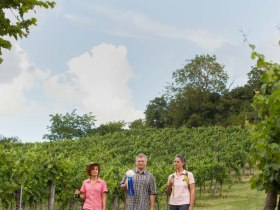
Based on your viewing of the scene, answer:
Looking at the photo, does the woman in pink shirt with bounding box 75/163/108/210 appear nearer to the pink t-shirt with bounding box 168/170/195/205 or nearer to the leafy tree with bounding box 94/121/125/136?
the pink t-shirt with bounding box 168/170/195/205

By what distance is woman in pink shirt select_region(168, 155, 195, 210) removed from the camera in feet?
27.1

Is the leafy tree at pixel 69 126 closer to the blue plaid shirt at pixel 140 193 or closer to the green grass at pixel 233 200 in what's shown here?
the green grass at pixel 233 200

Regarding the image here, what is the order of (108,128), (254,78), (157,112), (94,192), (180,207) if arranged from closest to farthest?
(180,207) < (94,192) < (254,78) < (157,112) < (108,128)

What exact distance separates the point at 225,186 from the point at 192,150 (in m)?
10.5

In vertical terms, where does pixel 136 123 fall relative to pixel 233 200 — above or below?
above

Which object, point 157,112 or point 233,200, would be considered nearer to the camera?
point 233,200

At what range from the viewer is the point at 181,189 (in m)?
8.31

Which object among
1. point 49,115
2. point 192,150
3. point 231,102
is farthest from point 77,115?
point 192,150

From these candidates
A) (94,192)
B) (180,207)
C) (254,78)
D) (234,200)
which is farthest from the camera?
(254,78)

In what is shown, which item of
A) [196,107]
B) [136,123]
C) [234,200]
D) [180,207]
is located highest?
[136,123]

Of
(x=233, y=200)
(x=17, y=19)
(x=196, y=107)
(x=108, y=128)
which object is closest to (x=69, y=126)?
(x=108, y=128)

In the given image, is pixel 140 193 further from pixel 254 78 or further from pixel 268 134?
pixel 254 78

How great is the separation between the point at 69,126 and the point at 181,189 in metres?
88.2

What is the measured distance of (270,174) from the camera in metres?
6.52
